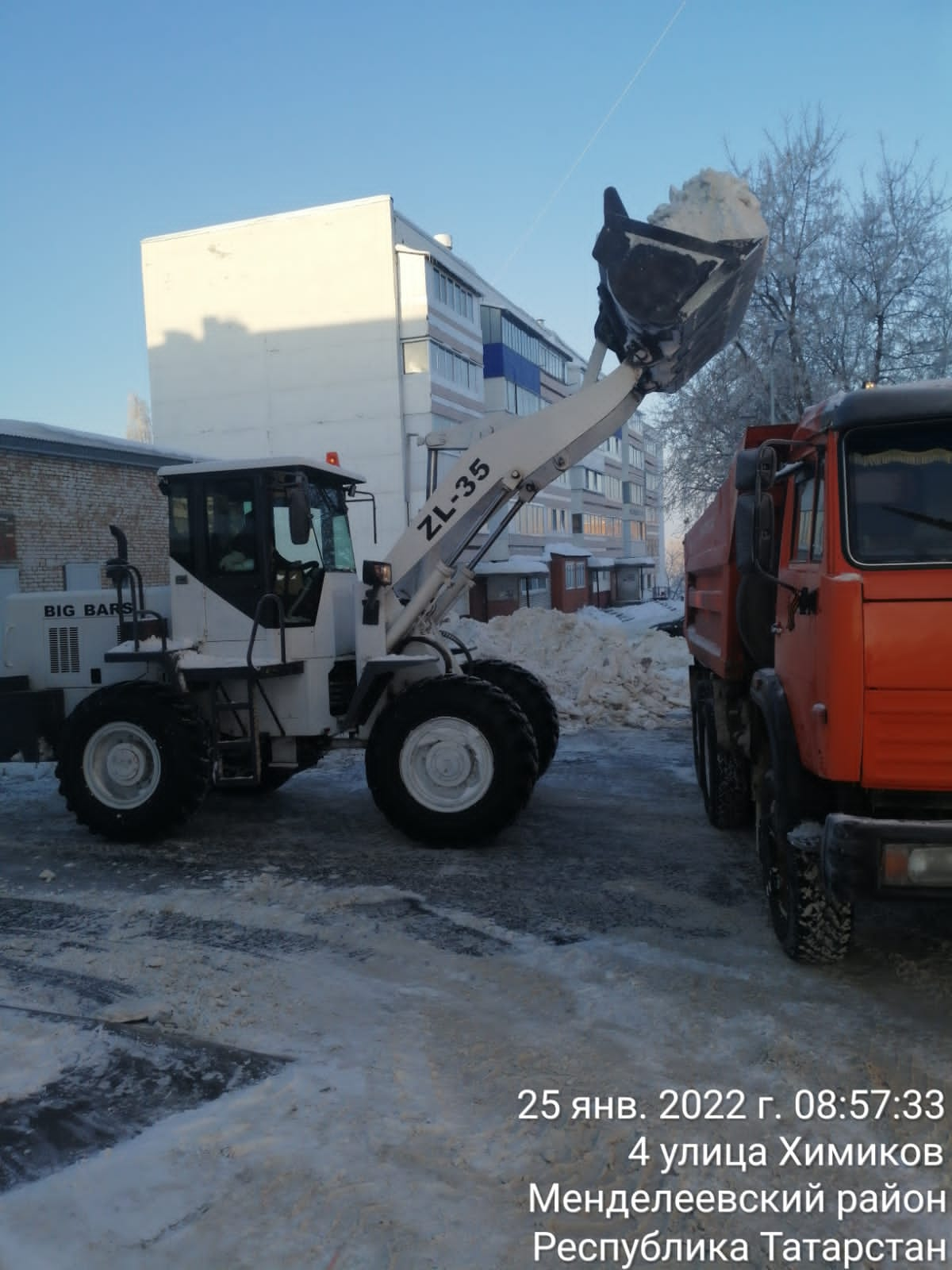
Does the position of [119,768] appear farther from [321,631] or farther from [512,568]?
[512,568]

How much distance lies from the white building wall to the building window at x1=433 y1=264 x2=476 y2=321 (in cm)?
185

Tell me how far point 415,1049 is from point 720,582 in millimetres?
3938

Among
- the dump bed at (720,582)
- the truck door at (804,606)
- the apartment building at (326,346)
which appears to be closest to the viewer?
the truck door at (804,606)

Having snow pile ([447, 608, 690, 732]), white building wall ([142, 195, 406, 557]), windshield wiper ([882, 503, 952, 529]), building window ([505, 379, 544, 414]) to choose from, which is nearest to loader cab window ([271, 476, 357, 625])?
snow pile ([447, 608, 690, 732])

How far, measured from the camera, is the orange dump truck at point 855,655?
3949mm

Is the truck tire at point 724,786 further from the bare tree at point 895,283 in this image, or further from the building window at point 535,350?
the building window at point 535,350

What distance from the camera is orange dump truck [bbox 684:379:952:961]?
395 centimetres

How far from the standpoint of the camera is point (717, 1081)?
388 centimetres

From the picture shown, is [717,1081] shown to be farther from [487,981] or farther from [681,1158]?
[487,981]

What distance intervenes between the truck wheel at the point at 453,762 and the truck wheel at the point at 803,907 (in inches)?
95.3

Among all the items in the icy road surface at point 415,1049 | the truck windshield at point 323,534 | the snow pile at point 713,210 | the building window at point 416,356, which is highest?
the building window at point 416,356

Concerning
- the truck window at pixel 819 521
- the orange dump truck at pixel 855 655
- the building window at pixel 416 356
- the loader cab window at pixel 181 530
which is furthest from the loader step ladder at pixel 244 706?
the building window at pixel 416 356

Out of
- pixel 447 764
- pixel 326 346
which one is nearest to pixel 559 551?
pixel 326 346

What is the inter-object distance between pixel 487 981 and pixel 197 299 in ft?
121
